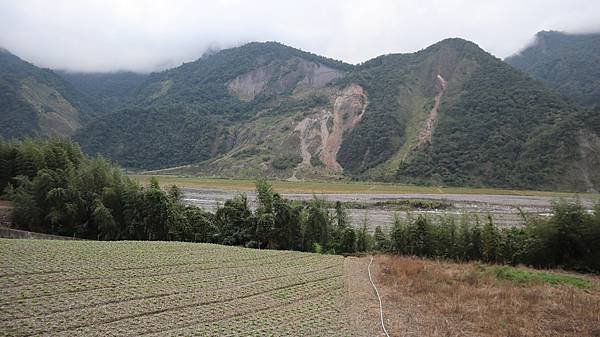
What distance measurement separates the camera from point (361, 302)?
12.1m

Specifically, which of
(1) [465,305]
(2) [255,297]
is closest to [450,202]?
(1) [465,305]

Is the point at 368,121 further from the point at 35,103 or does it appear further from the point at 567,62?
the point at 35,103

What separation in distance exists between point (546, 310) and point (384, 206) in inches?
1372

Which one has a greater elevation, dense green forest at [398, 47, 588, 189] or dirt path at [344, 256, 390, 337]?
dense green forest at [398, 47, 588, 189]

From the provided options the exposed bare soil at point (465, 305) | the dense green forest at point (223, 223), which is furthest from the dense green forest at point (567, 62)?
the exposed bare soil at point (465, 305)

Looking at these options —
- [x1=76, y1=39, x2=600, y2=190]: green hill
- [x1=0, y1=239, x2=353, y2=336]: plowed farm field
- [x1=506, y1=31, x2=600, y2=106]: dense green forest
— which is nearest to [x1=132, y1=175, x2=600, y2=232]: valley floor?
[x1=76, y1=39, x2=600, y2=190]: green hill

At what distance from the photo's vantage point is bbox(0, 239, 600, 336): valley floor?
9.30 m

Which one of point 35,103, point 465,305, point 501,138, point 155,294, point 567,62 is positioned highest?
point 567,62

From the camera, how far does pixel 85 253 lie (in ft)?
46.2

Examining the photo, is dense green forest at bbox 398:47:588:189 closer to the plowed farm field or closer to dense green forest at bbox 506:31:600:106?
dense green forest at bbox 506:31:600:106

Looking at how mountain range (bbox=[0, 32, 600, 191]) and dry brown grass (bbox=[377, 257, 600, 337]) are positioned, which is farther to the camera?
mountain range (bbox=[0, 32, 600, 191])

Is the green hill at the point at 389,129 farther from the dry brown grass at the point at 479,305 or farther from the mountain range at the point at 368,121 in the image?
the dry brown grass at the point at 479,305

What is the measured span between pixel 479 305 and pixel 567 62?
154m

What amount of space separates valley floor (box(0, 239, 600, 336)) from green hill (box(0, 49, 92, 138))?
324ft
